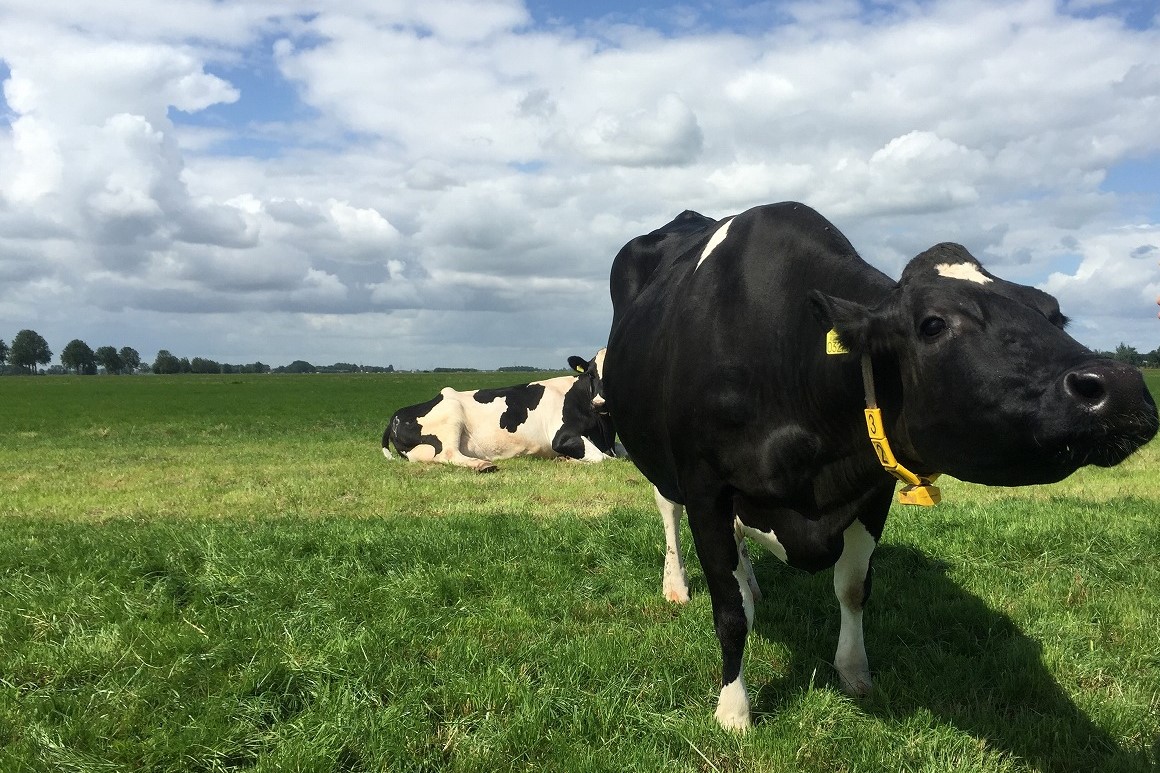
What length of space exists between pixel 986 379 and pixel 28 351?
629 ft

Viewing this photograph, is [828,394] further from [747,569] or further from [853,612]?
[747,569]

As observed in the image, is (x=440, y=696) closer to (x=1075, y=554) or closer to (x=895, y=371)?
(x=895, y=371)

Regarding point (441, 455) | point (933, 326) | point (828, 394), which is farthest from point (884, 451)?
point (441, 455)

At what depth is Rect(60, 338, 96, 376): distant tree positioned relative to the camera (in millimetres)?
162750

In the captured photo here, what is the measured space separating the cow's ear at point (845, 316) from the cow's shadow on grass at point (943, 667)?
1811mm

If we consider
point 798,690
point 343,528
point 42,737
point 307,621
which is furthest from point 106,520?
point 798,690

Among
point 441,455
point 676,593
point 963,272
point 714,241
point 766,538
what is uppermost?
point 714,241

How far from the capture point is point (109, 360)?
17012 centimetres

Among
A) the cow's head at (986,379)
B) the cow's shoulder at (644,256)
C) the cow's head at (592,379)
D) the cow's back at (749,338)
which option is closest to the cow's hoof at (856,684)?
the cow's back at (749,338)

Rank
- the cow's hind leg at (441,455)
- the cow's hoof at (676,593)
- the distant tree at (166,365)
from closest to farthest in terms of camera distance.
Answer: the cow's hoof at (676,593) < the cow's hind leg at (441,455) < the distant tree at (166,365)

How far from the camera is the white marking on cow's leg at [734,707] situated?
12.1 feet

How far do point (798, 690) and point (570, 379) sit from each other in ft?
42.0

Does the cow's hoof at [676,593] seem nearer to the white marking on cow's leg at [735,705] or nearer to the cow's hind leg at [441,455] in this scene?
the white marking on cow's leg at [735,705]

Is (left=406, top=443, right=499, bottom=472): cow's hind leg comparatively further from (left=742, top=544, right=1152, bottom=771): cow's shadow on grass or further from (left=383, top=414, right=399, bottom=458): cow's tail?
(left=742, top=544, right=1152, bottom=771): cow's shadow on grass
